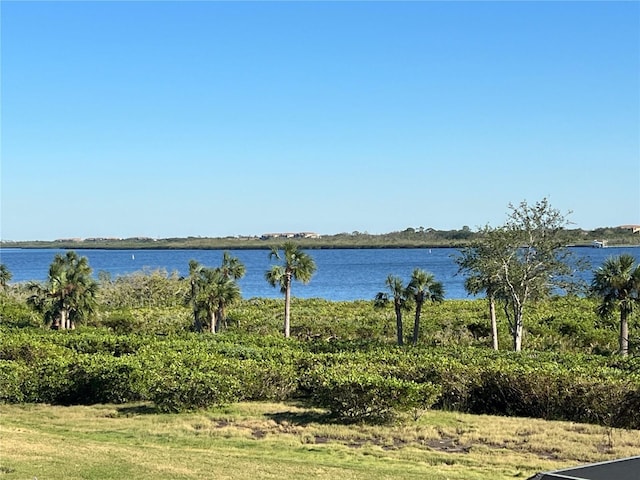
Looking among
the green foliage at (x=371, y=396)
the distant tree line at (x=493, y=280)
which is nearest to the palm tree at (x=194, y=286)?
the distant tree line at (x=493, y=280)

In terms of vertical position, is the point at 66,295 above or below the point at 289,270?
below

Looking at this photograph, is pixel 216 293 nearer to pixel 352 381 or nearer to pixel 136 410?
pixel 136 410

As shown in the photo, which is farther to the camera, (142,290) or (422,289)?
(142,290)

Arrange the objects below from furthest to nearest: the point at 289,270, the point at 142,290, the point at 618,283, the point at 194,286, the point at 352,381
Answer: the point at 142,290 → the point at 194,286 → the point at 289,270 → the point at 618,283 → the point at 352,381

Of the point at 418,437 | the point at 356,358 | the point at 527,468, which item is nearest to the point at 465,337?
the point at 356,358

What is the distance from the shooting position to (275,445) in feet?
51.7

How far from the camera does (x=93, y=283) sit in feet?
119

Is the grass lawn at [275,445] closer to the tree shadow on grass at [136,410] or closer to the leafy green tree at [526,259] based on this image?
the tree shadow on grass at [136,410]

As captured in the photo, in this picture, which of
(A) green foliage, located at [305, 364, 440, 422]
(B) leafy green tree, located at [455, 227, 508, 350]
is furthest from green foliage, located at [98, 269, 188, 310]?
(A) green foliage, located at [305, 364, 440, 422]

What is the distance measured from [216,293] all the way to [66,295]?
7282 mm

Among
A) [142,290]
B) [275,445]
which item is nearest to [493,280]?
[275,445]

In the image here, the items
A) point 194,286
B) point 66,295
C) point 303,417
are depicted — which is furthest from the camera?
point 194,286

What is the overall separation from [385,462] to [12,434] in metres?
7.46

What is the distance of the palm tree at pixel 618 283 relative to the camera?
3198 centimetres
